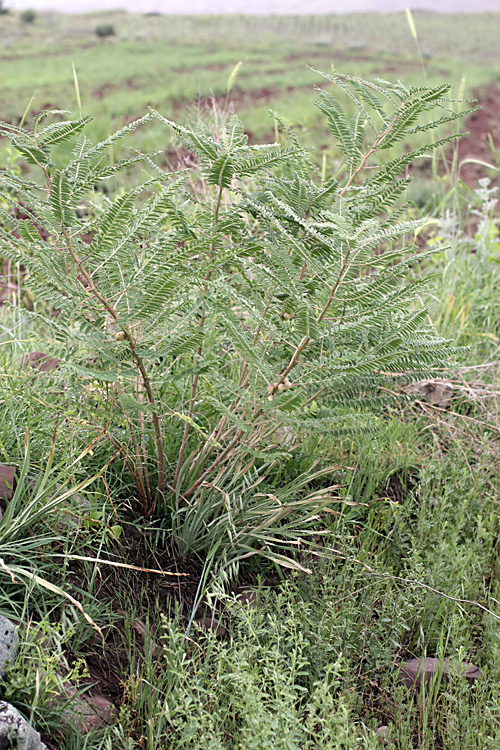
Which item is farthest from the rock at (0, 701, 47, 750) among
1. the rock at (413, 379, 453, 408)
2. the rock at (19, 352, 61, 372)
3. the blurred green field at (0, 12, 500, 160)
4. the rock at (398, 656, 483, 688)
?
the rock at (413, 379, 453, 408)

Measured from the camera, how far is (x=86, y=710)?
5.06 ft

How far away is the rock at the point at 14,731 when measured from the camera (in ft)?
4.21

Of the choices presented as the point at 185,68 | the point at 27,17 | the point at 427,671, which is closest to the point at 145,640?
the point at 427,671

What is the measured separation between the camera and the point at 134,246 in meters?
1.59

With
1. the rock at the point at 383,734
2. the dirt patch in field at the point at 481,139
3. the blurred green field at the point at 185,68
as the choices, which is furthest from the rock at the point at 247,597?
the dirt patch in field at the point at 481,139

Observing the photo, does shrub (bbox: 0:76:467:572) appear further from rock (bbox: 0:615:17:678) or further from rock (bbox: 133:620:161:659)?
rock (bbox: 0:615:17:678)

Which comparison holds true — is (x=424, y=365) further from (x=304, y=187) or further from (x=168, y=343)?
(x=168, y=343)

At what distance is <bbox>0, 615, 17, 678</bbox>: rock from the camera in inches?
56.8

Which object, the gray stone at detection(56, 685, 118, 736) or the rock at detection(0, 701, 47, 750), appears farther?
the gray stone at detection(56, 685, 118, 736)

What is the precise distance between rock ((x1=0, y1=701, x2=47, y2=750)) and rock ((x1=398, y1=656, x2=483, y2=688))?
1.06 meters

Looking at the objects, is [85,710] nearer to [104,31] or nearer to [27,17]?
[104,31]

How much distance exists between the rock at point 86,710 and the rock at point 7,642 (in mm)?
158

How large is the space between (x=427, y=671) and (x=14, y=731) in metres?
1.22

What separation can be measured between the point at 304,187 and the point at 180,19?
2443 inches
